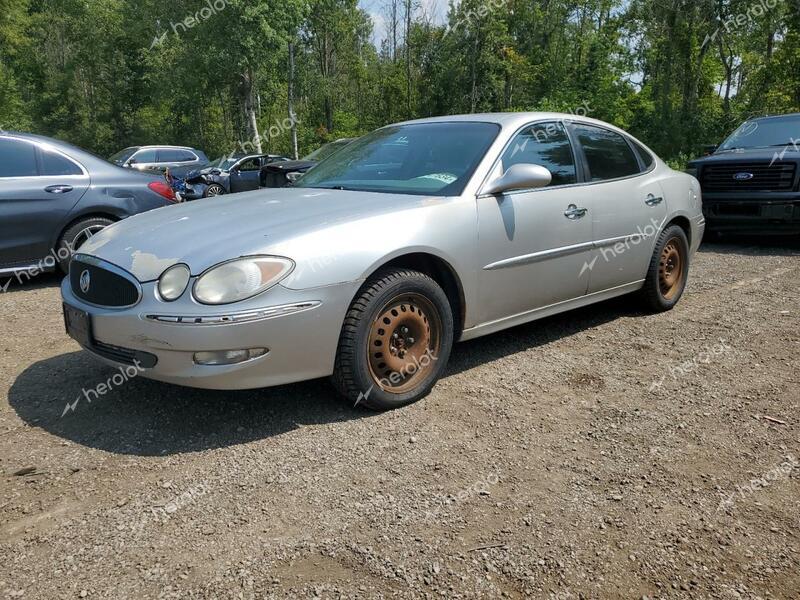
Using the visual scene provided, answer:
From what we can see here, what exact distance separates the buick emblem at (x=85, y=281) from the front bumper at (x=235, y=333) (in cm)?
22

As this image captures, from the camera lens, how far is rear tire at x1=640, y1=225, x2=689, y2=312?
502cm

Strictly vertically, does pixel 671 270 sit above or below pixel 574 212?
below

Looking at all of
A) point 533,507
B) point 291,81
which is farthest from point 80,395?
point 291,81

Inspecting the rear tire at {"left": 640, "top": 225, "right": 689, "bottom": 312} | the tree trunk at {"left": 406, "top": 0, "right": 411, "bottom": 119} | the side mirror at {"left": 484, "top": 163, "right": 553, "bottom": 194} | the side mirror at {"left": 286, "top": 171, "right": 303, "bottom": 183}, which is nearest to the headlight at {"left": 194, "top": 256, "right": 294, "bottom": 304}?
the side mirror at {"left": 484, "top": 163, "right": 553, "bottom": 194}

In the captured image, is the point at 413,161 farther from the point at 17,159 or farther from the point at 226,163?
the point at 226,163

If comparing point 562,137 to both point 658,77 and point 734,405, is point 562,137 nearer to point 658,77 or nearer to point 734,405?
point 734,405

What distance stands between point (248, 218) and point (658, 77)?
3336cm

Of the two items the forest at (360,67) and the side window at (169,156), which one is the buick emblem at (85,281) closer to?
the side window at (169,156)

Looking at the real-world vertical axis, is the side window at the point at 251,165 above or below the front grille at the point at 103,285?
above

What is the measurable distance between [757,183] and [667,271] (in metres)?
4.23

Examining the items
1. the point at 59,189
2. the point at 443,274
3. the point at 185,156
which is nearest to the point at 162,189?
the point at 59,189

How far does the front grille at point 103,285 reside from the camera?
2.96 meters

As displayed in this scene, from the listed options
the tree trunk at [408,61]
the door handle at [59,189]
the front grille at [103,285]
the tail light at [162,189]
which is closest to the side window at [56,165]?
the door handle at [59,189]

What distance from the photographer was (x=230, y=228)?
10.3 feet
